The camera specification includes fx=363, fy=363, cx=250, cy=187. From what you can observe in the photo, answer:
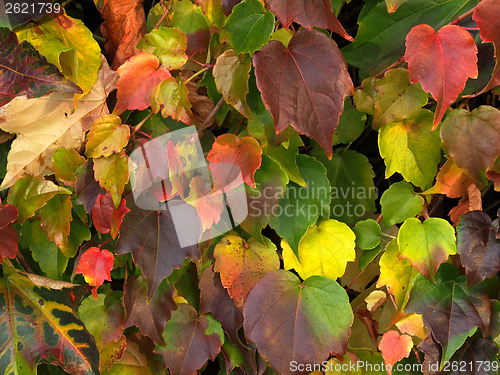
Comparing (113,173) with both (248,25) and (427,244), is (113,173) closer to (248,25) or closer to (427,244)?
(248,25)

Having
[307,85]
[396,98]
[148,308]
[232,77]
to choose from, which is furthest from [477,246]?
[148,308]

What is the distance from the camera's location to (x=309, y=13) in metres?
0.59

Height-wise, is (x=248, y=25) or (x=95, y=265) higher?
(x=248, y=25)

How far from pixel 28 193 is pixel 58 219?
0.25ft

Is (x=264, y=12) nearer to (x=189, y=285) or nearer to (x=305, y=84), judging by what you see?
(x=305, y=84)

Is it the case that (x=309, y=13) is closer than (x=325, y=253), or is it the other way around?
(x=309, y=13)

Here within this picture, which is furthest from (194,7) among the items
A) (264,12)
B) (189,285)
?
(189,285)

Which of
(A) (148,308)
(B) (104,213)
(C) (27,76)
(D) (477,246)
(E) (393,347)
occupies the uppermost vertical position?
(C) (27,76)

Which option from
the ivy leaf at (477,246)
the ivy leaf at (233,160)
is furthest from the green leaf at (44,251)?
the ivy leaf at (477,246)

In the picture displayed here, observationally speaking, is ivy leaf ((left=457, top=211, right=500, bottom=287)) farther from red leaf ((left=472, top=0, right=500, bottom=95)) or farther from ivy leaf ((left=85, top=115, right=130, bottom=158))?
ivy leaf ((left=85, top=115, right=130, bottom=158))

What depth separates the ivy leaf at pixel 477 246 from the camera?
2.27 feet

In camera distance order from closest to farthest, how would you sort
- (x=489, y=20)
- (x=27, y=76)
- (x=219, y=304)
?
(x=489, y=20)
(x=27, y=76)
(x=219, y=304)

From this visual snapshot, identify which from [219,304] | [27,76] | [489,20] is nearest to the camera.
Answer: [489,20]

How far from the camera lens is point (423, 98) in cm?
70
